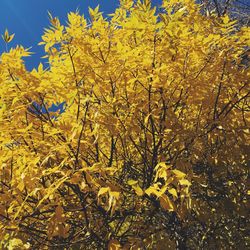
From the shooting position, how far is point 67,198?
8.74 ft

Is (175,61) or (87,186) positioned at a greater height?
(175,61)

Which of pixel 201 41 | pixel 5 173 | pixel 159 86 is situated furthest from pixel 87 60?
pixel 5 173

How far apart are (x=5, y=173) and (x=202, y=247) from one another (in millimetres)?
2011

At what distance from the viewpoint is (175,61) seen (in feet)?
8.41

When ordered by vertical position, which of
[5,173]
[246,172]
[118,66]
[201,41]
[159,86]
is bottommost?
[5,173]

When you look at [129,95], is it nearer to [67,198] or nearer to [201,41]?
[201,41]

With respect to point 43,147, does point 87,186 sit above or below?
below

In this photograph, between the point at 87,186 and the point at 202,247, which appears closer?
the point at 87,186

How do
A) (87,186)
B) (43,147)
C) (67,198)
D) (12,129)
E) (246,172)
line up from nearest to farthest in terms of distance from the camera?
(87,186) → (12,129) → (43,147) → (67,198) → (246,172)

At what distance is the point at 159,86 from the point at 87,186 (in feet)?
2.68

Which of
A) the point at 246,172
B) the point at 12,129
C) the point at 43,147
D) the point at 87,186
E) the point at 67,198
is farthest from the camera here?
the point at 246,172

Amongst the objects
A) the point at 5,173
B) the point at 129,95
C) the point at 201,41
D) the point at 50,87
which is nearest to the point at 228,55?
the point at 201,41

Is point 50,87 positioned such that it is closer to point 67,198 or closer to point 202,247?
point 67,198

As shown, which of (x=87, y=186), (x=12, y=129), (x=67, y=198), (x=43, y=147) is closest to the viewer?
(x=87, y=186)
